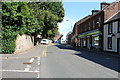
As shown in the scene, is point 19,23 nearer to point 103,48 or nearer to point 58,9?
point 103,48

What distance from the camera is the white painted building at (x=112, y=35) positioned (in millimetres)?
24859

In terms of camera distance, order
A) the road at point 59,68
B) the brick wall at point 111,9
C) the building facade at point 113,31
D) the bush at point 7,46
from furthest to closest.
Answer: the brick wall at point 111,9, the building facade at point 113,31, the bush at point 7,46, the road at point 59,68

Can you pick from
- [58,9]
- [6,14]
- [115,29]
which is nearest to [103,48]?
[115,29]

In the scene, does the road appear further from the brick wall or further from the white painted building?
the brick wall

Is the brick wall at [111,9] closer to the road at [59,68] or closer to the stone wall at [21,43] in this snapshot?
the stone wall at [21,43]

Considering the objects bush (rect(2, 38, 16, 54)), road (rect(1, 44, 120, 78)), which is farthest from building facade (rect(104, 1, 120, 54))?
bush (rect(2, 38, 16, 54))

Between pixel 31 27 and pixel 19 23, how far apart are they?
4.39 metres

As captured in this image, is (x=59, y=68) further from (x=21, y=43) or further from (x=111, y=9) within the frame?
(x=111, y=9)

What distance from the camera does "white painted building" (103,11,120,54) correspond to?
81.6 feet

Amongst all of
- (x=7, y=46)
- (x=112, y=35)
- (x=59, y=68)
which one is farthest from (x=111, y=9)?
(x=59, y=68)

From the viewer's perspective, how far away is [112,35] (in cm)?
2583

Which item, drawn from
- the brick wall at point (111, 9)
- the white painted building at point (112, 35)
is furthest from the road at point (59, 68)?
the brick wall at point (111, 9)

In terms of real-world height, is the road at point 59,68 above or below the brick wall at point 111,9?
below

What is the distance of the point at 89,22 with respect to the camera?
39875mm
